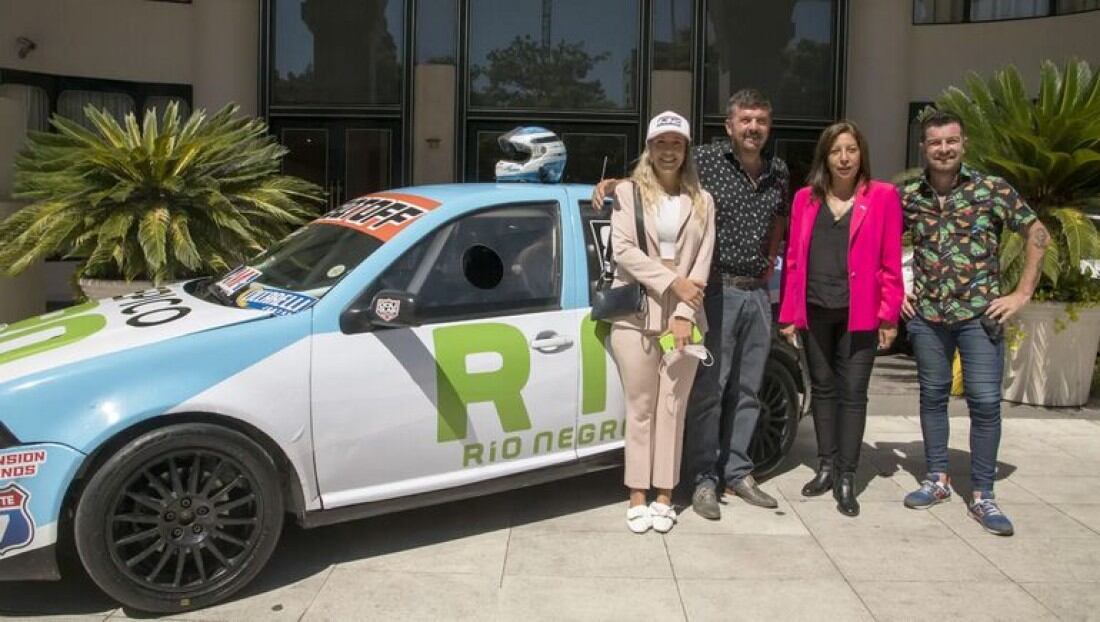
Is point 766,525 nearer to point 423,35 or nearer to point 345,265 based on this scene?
point 345,265

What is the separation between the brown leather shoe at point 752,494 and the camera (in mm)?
5117

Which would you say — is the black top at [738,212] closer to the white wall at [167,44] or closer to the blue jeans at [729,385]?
the blue jeans at [729,385]

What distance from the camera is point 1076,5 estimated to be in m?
13.9

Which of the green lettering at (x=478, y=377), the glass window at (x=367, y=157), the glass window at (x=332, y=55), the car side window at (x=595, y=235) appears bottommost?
the green lettering at (x=478, y=377)

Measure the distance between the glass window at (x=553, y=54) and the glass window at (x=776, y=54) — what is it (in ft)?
4.20

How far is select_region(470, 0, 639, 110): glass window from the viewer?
1407 cm

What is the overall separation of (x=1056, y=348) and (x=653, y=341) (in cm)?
481

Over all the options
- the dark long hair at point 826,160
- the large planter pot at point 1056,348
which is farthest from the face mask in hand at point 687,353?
the large planter pot at point 1056,348

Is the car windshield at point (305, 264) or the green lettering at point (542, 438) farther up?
the car windshield at point (305, 264)

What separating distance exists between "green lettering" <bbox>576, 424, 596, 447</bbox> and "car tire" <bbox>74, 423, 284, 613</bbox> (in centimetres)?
144

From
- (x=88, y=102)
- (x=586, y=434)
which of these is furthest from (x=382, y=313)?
(x=88, y=102)

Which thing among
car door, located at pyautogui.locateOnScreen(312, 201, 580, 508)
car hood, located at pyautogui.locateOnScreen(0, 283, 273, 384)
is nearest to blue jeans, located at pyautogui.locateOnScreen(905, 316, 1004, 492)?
car door, located at pyautogui.locateOnScreen(312, 201, 580, 508)

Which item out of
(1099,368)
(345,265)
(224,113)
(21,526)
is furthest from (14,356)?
(1099,368)

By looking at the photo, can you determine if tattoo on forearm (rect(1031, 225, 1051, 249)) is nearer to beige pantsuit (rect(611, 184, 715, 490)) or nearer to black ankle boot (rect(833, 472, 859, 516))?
black ankle boot (rect(833, 472, 859, 516))
